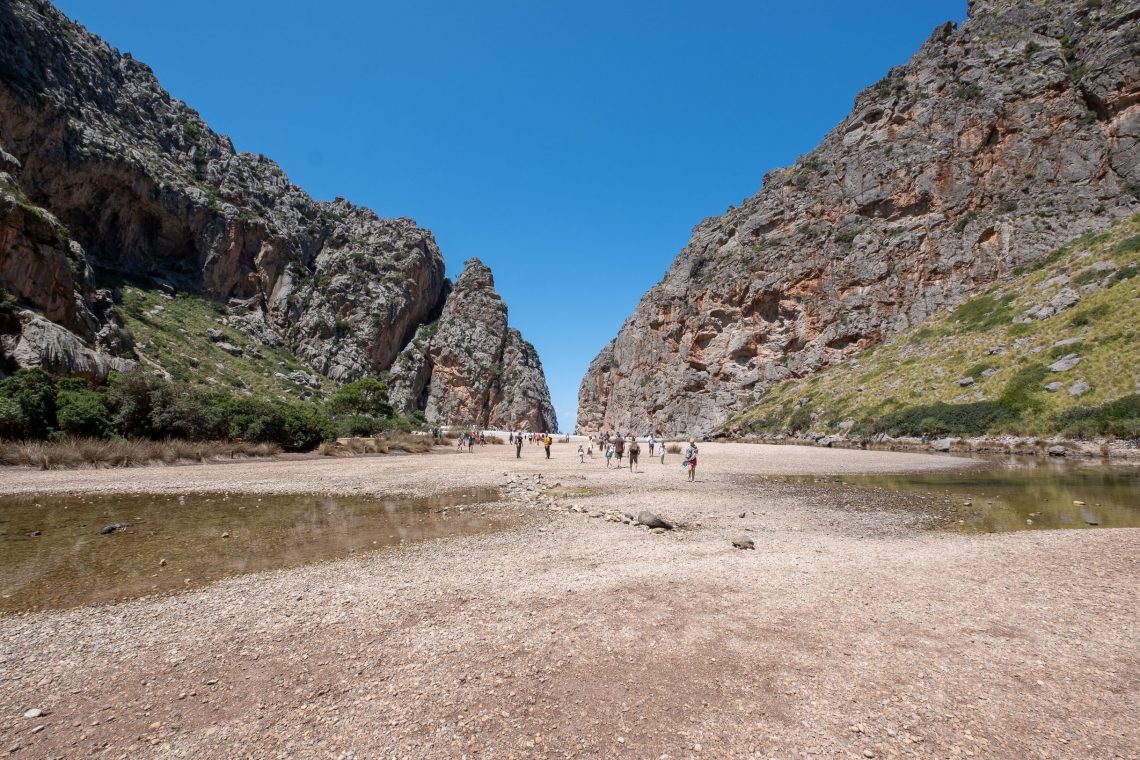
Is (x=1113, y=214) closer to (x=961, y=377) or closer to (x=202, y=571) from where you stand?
(x=961, y=377)

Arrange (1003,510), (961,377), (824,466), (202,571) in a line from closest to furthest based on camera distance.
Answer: (202,571) < (1003,510) < (824,466) < (961,377)

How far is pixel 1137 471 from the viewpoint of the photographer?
2069 cm

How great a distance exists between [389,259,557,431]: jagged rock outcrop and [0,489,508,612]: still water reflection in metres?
98.7

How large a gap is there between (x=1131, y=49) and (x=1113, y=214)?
2008 centimetres

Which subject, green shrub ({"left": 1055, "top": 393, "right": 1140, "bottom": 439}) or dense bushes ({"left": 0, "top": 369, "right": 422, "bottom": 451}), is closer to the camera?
dense bushes ({"left": 0, "top": 369, "right": 422, "bottom": 451})

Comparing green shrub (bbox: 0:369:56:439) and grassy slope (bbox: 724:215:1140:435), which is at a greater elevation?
grassy slope (bbox: 724:215:1140:435)

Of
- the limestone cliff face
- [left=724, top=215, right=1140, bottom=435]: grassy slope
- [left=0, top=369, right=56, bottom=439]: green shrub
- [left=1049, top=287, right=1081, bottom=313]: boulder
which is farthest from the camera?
the limestone cliff face

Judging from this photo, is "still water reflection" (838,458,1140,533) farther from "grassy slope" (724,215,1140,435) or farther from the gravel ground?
"grassy slope" (724,215,1140,435)

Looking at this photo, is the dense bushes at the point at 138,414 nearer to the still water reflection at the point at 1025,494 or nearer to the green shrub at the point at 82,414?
the green shrub at the point at 82,414

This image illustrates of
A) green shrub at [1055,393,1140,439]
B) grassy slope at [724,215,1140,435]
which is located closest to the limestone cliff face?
grassy slope at [724,215,1140,435]

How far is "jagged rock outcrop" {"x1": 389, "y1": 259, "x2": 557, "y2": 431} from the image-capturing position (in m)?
116

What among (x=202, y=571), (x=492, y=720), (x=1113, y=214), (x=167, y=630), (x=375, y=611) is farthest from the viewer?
(x=1113, y=214)

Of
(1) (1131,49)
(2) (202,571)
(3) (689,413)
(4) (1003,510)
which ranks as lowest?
(2) (202,571)

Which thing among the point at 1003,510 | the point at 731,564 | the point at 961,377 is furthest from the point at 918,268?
the point at 731,564
